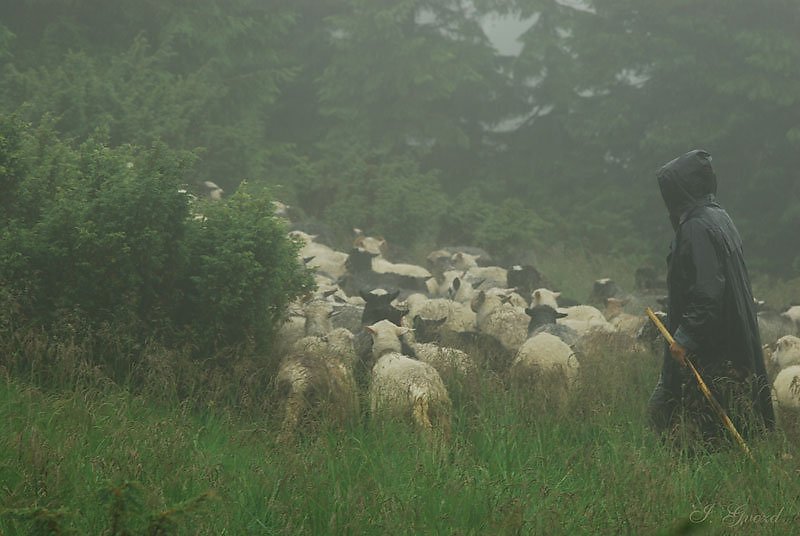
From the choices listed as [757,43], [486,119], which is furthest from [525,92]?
[757,43]

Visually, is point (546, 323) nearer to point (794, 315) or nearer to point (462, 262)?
point (794, 315)

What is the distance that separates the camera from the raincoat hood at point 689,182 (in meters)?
6.62

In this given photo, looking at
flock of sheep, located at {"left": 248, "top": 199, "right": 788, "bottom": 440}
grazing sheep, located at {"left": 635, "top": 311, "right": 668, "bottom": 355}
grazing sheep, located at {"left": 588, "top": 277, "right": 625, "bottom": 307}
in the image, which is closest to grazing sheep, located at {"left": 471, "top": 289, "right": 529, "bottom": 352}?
flock of sheep, located at {"left": 248, "top": 199, "right": 788, "bottom": 440}

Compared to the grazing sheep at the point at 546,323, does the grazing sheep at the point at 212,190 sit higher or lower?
higher

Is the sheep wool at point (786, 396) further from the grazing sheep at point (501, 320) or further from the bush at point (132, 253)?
the bush at point (132, 253)

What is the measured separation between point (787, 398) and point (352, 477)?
14.4 feet

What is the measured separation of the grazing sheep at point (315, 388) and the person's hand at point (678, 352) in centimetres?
232

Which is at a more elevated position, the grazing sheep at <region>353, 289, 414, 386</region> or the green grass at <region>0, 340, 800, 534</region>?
the grazing sheep at <region>353, 289, 414, 386</region>

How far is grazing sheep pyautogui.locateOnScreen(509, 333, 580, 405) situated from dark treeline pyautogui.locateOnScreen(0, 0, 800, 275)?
8.76 m

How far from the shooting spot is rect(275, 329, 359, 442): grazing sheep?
649cm

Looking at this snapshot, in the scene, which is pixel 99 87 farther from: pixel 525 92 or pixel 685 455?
pixel 525 92

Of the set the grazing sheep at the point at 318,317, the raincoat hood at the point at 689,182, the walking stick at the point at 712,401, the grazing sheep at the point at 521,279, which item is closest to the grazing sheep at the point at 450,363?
the grazing sheep at the point at 318,317

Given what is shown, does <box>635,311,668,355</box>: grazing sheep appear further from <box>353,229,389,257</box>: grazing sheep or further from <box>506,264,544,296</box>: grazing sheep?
<box>353,229,389,257</box>: grazing sheep

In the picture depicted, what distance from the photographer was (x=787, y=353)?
9156mm
